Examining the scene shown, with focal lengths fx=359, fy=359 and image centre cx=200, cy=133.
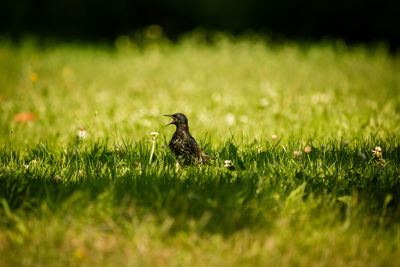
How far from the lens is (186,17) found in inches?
493

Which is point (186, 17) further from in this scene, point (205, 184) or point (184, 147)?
point (205, 184)

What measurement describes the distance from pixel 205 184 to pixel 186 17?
11.1 m

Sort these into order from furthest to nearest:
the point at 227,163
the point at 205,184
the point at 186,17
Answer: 1. the point at 186,17
2. the point at 227,163
3. the point at 205,184

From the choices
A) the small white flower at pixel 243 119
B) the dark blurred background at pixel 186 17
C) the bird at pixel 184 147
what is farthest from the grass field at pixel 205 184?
the dark blurred background at pixel 186 17

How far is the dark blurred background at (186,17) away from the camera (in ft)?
36.8

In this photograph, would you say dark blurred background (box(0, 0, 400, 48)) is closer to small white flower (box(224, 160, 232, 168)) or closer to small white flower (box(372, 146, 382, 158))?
small white flower (box(372, 146, 382, 158))

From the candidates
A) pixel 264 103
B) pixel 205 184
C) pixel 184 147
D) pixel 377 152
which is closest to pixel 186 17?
pixel 264 103

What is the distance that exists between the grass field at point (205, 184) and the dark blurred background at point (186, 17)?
6762 mm

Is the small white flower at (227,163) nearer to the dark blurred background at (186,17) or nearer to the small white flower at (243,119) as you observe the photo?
the small white flower at (243,119)

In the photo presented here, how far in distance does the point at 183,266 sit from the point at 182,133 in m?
1.15

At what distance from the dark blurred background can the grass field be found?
6.76 m

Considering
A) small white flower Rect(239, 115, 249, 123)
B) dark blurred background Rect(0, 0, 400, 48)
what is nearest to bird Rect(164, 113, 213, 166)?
small white flower Rect(239, 115, 249, 123)

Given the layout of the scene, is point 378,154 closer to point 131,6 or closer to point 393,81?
point 393,81

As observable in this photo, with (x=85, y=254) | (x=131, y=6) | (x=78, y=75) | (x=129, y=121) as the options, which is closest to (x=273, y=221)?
(x=85, y=254)
